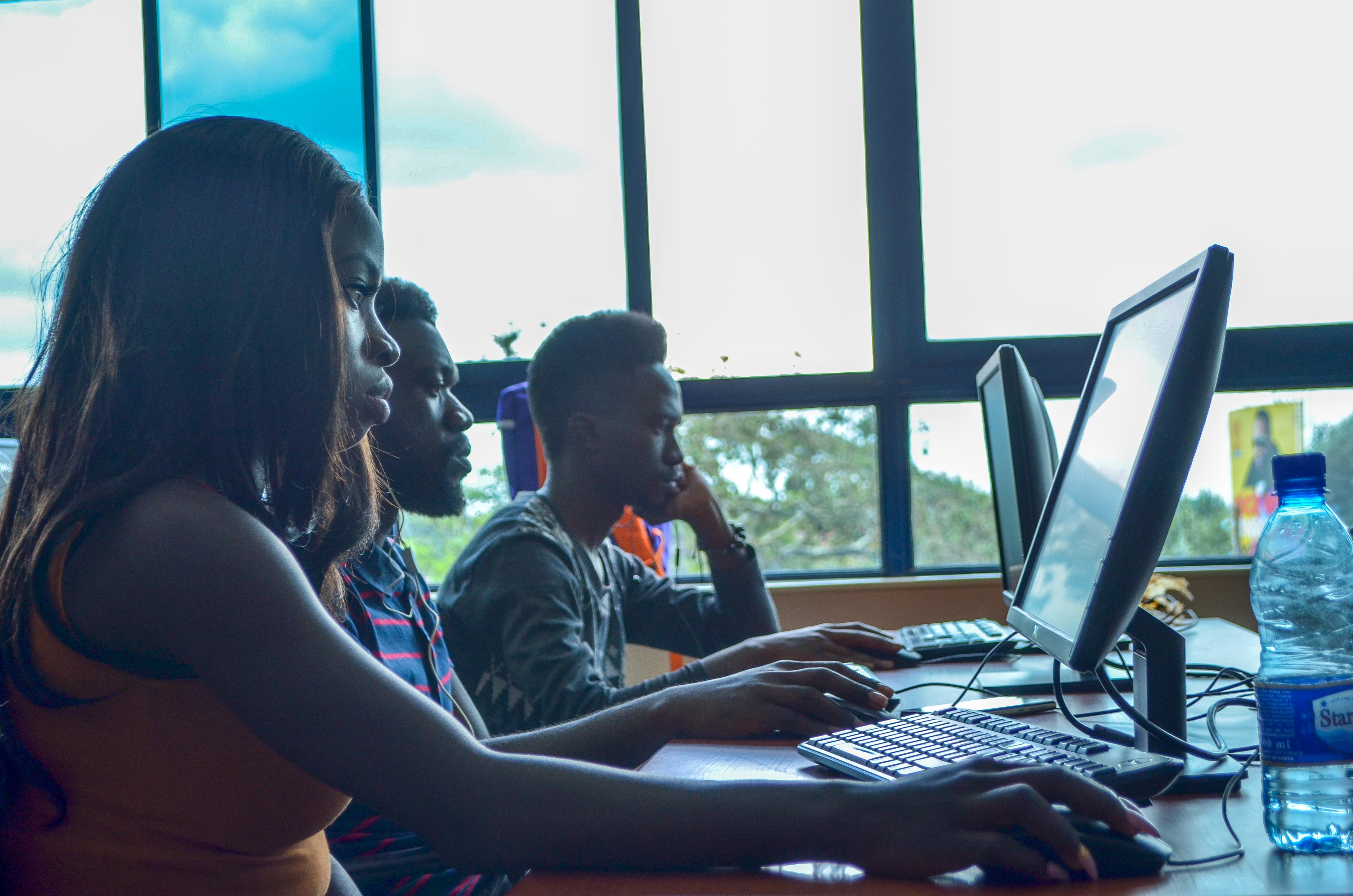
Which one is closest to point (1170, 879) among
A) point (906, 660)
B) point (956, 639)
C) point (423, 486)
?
point (906, 660)

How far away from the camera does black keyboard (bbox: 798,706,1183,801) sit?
756 millimetres

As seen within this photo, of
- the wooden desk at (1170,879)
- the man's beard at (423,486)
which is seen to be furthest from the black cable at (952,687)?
the man's beard at (423,486)

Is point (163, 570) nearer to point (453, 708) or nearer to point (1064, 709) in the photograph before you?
point (453, 708)

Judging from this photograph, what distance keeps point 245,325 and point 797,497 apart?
259 centimetres

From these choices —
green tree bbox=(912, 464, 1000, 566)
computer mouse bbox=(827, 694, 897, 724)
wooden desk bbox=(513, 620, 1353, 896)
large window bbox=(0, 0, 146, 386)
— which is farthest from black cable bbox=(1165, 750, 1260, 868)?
large window bbox=(0, 0, 146, 386)

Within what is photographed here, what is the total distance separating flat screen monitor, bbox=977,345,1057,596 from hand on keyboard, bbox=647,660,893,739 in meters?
0.31

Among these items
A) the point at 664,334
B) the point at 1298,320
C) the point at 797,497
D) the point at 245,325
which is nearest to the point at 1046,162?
the point at 1298,320

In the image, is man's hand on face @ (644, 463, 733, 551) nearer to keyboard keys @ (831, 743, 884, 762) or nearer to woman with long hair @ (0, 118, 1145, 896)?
keyboard keys @ (831, 743, 884, 762)

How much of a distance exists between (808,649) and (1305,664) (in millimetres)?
651

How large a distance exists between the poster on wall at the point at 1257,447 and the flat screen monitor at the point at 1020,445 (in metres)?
1.89

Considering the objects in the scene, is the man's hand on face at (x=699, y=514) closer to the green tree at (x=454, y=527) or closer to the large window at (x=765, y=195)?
the large window at (x=765, y=195)

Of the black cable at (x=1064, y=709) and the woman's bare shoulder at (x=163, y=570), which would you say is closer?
the woman's bare shoulder at (x=163, y=570)

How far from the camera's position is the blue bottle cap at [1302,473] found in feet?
2.43

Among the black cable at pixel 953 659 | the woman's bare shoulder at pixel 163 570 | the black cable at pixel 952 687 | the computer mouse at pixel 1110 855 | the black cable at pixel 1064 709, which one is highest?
the woman's bare shoulder at pixel 163 570
